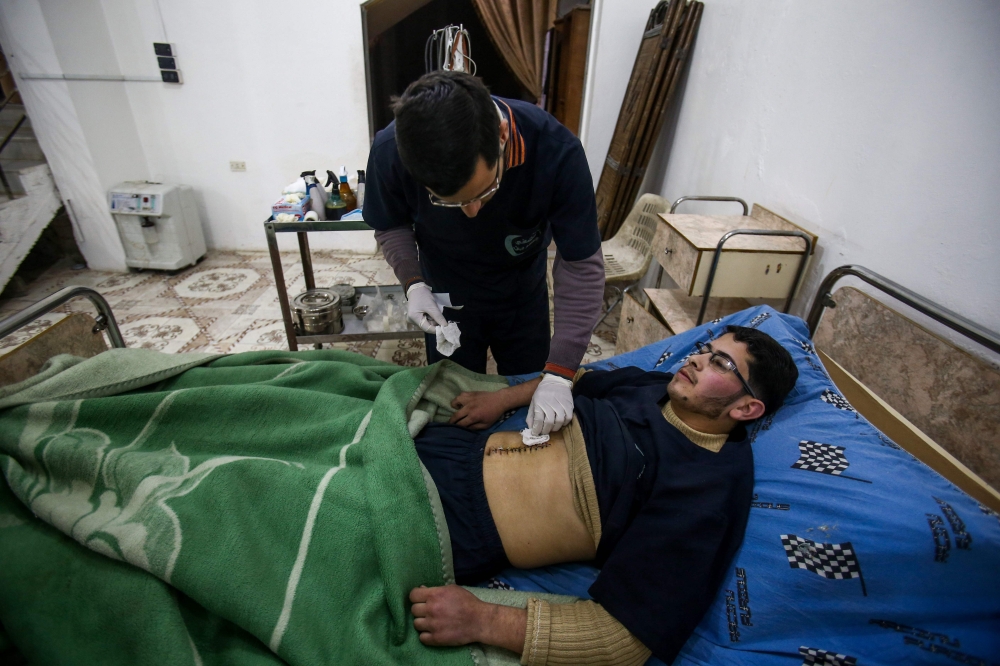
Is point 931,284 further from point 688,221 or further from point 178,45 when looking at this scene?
point 178,45

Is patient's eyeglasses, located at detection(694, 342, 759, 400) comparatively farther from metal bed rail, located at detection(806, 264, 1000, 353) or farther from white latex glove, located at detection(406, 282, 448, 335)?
white latex glove, located at detection(406, 282, 448, 335)

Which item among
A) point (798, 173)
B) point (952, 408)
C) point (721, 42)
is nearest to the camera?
point (952, 408)

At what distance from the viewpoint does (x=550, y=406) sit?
1.19 metres

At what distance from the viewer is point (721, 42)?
245 cm

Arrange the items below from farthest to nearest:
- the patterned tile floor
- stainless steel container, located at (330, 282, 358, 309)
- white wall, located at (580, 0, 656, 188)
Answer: white wall, located at (580, 0, 656, 188)
the patterned tile floor
stainless steel container, located at (330, 282, 358, 309)

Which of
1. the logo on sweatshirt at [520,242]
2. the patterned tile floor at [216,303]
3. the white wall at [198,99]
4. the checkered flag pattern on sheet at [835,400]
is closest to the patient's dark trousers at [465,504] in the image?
the logo on sweatshirt at [520,242]

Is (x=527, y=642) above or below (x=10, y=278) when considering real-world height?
above

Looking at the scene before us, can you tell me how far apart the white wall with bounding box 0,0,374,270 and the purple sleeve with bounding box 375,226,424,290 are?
263 cm

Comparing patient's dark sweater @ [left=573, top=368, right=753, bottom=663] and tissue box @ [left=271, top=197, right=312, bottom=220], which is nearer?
patient's dark sweater @ [left=573, top=368, right=753, bottom=663]

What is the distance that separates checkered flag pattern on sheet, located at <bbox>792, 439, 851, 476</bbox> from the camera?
3.20 feet

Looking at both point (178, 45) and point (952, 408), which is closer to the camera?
point (952, 408)

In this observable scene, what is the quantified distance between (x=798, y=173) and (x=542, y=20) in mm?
2374

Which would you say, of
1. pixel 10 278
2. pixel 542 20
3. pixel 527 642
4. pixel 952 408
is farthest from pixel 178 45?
pixel 952 408

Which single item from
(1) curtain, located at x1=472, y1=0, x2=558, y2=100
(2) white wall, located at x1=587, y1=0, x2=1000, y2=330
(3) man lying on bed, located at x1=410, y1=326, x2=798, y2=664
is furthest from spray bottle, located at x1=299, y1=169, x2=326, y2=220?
(2) white wall, located at x1=587, y1=0, x2=1000, y2=330
